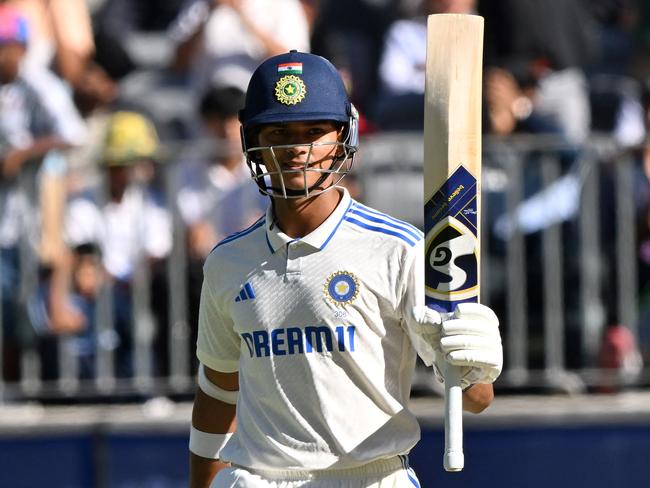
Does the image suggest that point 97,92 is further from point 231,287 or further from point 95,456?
point 231,287

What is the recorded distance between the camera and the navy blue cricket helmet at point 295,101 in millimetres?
4016

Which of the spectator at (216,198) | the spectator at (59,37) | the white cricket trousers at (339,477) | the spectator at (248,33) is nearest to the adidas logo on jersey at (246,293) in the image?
the white cricket trousers at (339,477)

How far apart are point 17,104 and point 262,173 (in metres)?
4.72

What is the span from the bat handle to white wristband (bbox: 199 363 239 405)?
846mm

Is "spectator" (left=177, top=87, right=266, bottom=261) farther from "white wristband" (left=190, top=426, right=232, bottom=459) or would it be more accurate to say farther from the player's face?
the player's face

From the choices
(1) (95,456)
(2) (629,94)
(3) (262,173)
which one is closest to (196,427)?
(3) (262,173)

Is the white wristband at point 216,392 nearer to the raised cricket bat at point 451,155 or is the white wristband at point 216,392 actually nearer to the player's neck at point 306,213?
the player's neck at point 306,213

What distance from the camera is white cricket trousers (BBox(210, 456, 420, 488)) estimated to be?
4000 millimetres

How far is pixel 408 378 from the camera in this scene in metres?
4.10

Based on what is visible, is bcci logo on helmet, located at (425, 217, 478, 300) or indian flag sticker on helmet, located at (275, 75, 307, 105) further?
indian flag sticker on helmet, located at (275, 75, 307, 105)

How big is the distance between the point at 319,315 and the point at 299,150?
462mm

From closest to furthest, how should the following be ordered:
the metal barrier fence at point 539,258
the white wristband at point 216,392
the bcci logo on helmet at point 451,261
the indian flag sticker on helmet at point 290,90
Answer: the bcci logo on helmet at point 451,261 → the indian flag sticker on helmet at point 290,90 → the white wristband at point 216,392 → the metal barrier fence at point 539,258

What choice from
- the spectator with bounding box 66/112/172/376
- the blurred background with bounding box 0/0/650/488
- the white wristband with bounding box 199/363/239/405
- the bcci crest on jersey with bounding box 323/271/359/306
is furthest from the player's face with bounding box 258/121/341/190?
the spectator with bounding box 66/112/172/376

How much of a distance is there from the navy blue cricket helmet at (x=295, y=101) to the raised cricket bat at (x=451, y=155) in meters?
0.28
